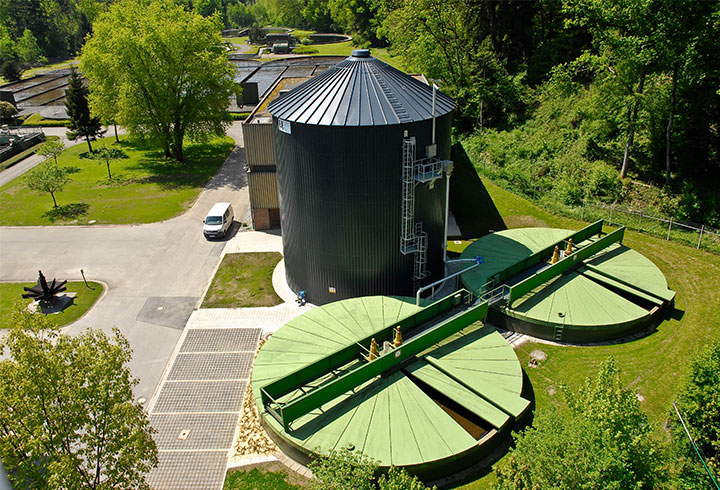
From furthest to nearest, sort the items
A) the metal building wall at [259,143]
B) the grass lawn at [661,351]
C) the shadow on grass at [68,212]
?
the shadow on grass at [68,212]
the metal building wall at [259,143]
the grass lawn at [661,351]

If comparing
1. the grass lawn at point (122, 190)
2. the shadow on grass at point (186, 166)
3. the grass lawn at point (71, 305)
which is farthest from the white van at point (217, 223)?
the shadow on grass at point (186, 166)

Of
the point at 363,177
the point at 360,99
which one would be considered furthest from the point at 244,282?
the point at 360,99

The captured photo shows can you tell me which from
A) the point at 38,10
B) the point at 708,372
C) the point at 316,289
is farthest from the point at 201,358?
the point at 38,10

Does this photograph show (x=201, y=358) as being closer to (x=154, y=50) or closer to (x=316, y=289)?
(x=316, y=289)

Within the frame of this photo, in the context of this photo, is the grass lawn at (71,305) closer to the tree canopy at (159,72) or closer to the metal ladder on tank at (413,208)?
the metal ladder on tank at (413,208)

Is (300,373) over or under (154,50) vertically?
under

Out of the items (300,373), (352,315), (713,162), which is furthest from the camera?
(713,162)

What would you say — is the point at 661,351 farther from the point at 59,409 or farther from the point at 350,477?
the point at 59,409
